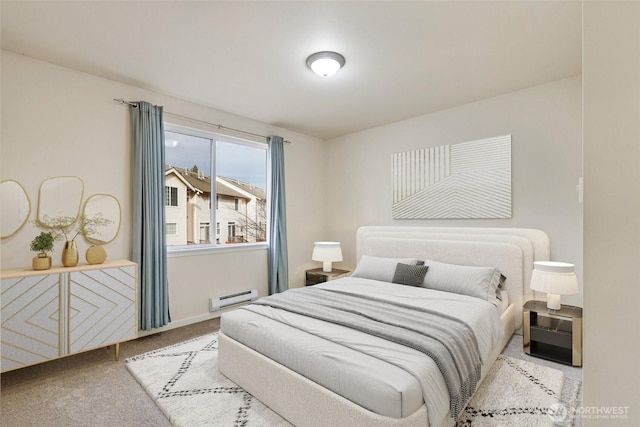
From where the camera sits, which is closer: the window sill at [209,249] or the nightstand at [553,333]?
the nightstand at [553,333]

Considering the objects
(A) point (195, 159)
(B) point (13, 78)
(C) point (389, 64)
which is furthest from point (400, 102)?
(B) point (13, 78)

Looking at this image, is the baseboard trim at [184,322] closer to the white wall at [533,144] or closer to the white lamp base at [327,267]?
the white lamp base at [327,267]

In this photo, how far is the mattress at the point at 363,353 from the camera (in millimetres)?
1474

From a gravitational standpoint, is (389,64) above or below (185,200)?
above

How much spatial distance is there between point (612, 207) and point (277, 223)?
3944 millimetres

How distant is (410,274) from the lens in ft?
10.8

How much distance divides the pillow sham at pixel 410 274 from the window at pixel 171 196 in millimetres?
2780

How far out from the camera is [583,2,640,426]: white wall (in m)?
0.63

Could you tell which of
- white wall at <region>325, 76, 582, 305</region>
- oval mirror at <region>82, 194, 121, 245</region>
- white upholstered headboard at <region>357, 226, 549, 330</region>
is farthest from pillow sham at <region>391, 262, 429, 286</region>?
oval mirror at <region>82, 194, 121, 245</region>

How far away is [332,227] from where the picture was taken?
17.0 feet

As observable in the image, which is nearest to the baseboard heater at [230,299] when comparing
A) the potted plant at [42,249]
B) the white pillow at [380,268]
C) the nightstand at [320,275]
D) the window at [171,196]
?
the nightstand at [320,275]

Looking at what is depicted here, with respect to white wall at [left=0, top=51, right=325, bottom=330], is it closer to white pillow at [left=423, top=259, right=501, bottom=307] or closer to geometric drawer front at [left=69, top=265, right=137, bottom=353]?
geometric drawer front at [left=69, top=265, right=137, bottom=353]

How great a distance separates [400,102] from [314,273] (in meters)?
2.63

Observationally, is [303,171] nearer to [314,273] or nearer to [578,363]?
[314,273]
